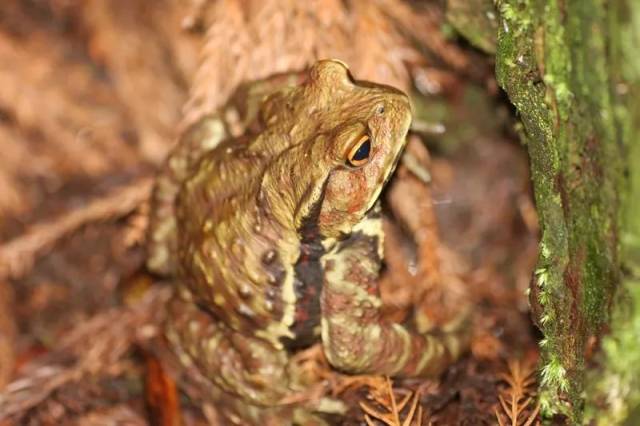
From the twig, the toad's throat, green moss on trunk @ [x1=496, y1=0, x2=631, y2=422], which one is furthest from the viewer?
the twig

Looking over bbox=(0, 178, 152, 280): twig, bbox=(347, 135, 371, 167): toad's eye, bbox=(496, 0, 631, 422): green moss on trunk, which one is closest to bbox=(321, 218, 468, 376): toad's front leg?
bbox=(347, 135, 371, 167): toad's eye

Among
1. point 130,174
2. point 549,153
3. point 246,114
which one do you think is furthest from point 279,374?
point 130,174

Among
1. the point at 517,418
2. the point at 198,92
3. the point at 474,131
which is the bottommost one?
the point at 517,418

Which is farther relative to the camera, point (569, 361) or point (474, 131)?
point (474, 131)

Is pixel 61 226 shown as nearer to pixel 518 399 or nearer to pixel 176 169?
pixel 176 169

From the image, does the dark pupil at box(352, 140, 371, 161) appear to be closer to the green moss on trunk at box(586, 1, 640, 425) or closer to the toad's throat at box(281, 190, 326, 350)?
the toad's throat at box(281, 190, 326, 350)

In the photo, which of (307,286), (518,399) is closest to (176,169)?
(307,286)

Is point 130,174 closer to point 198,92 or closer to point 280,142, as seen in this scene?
point 198,92
